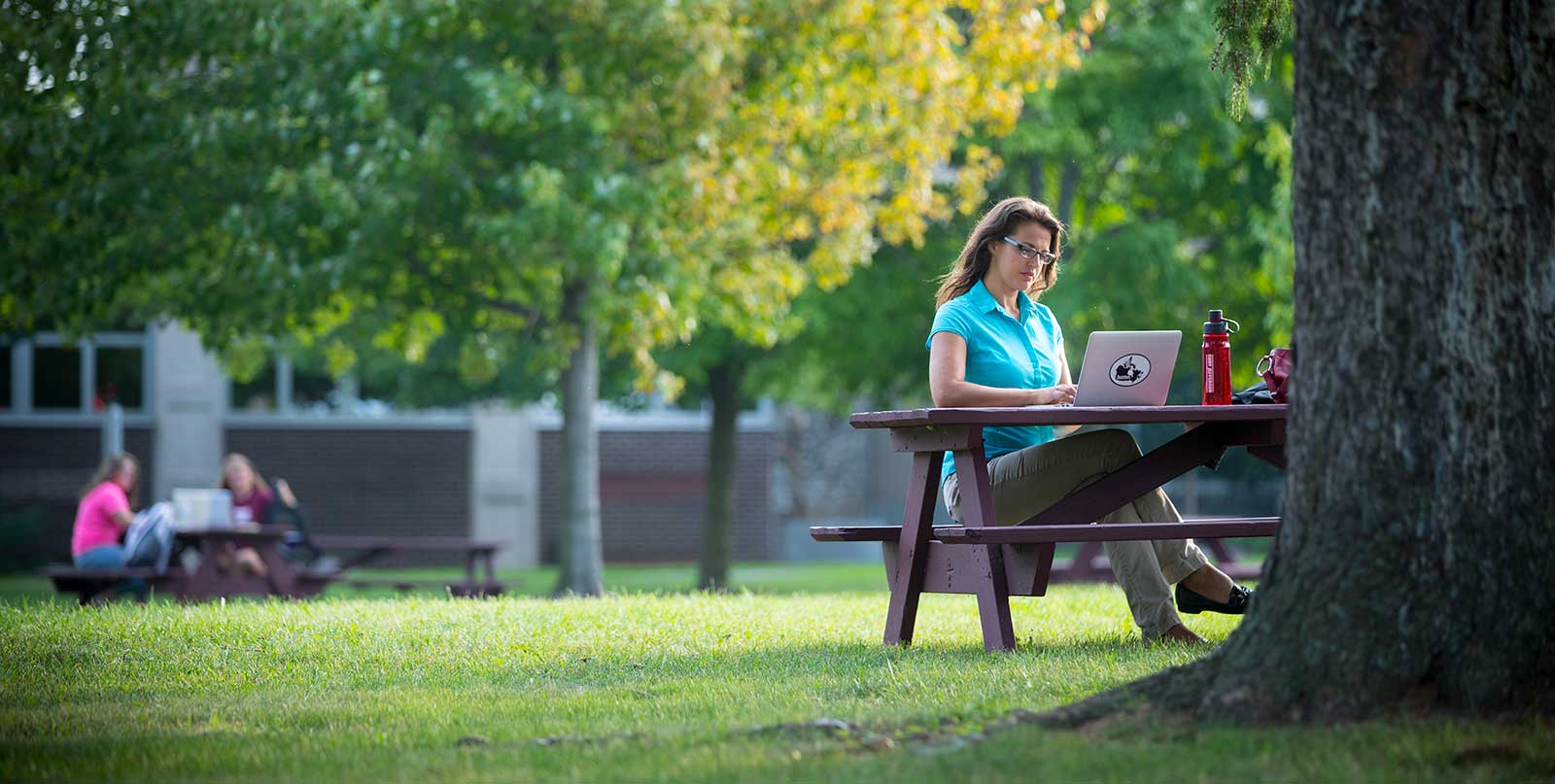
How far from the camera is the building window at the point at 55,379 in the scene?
27.1 m

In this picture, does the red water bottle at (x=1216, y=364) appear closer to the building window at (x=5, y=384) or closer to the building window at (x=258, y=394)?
the building window at (x=258, y=394)

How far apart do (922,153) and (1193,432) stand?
9.22 m

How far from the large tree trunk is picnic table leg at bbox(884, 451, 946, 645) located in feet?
6.63

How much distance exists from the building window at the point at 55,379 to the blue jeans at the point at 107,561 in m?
14.3

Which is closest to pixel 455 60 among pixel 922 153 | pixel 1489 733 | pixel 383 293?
pixel 383 293

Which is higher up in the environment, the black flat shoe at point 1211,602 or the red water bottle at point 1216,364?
the red water bottle at point 1216,364

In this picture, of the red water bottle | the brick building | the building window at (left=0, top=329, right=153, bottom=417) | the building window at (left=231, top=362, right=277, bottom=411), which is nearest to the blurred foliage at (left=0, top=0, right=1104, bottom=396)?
the red water bottle

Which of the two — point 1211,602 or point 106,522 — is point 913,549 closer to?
point 1211,602

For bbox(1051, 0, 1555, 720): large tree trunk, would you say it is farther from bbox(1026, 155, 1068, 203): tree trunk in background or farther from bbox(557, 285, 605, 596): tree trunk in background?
bbox(1026, 155, 1068, 203): tree trunk in background

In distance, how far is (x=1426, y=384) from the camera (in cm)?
439

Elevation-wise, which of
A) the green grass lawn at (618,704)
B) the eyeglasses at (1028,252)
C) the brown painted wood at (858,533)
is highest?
the eyeglasses at (1028,252)

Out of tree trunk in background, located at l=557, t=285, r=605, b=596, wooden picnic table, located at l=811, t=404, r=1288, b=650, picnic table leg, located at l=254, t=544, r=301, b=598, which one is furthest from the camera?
tree trunk in background, located at l=557, t=285, r=605, b=596

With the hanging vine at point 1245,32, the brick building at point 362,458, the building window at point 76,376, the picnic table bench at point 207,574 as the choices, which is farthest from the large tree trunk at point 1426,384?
the building window at point 76,376

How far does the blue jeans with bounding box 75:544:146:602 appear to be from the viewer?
13.7 metres
